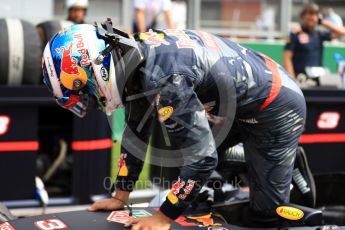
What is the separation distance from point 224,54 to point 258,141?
51 cm

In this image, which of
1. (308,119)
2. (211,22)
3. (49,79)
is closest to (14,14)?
(211,22)

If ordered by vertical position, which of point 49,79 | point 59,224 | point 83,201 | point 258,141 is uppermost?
point 49,79

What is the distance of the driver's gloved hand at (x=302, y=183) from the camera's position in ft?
11.1

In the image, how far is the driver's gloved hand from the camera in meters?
3.38

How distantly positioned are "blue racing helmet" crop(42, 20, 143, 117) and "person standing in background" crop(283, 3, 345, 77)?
4.30m

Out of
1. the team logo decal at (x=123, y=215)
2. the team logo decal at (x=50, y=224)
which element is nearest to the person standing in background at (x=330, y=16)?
the team logo decal at (x=123, y=215)

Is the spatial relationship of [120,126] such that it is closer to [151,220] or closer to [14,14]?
[151,220]

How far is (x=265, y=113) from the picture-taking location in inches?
115

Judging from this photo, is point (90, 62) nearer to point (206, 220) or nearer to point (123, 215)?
point (123, 215)

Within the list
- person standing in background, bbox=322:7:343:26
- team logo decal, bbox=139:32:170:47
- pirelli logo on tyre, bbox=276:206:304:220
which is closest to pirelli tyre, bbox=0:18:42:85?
team logo decal, bbox=139:32:170:47

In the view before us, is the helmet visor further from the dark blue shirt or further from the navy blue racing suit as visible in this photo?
the dark blue shirt

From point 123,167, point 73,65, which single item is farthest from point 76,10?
point 73,65

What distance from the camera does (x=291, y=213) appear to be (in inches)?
114

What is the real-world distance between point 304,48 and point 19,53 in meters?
3.55
